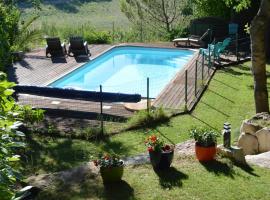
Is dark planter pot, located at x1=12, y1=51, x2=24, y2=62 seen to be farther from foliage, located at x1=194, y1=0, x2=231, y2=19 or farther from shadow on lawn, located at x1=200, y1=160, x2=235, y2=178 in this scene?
shadow on lawn, located at x1=200, y1=160, x2=235, y2=178

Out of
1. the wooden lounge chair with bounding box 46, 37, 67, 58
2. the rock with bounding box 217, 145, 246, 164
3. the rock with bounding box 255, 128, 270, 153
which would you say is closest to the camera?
the rock with bounding box 217, 145, 246, 164

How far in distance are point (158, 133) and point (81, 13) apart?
33187 millimetres

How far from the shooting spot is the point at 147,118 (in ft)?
38.2

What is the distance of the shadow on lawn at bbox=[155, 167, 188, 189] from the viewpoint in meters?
7.23

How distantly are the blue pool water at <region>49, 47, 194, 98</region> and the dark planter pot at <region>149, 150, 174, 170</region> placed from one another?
7.37m

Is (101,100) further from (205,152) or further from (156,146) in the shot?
(205,152)

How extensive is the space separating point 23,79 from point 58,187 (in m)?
9.84

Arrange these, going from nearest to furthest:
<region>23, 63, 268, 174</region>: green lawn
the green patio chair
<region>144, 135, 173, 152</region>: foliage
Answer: <region>144, 135, 173, 152</region>: foliage → <region>23, 63, 268, 174</region>: green lawn → the green patio chair

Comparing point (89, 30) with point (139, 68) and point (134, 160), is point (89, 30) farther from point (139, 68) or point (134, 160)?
point (134, 160)

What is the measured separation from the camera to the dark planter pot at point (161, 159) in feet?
25.1

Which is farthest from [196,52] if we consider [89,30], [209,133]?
[209,133]

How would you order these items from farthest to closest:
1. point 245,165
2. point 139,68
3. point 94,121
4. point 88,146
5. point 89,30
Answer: point 89,30, point 139,68, point 94,121, point 88,146, point 245,165

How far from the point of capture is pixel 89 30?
81.3ft

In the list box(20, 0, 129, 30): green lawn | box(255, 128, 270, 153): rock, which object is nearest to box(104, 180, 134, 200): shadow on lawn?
box(255, 128, 270, 153): rock
